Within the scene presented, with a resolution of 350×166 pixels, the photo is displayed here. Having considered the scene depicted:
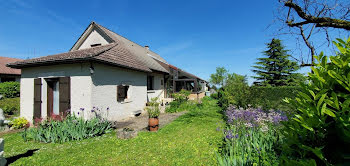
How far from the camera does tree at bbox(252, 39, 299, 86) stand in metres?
23.6

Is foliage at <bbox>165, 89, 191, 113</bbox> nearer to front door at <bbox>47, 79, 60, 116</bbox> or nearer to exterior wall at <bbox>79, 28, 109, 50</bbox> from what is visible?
front door at <bbox>47, 79, 60, 116</bbox>

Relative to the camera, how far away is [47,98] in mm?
8234

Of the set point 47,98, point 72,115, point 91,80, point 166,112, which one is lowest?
point 166,112

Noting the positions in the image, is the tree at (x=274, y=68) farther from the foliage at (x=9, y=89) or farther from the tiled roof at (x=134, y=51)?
the foliage at (x=9, y=89)

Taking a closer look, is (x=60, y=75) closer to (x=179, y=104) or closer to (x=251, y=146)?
(x=179, y=104)

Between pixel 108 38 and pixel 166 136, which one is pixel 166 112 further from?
pixel 108 38

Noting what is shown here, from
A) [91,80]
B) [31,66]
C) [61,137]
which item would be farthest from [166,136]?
[31,66]

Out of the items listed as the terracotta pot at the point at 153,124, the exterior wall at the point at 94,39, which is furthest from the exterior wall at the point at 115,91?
the exterior wall at the point at 94,39

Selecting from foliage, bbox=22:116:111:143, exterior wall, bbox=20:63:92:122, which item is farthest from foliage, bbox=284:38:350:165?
exterior wall, bbox=20:63:92:122

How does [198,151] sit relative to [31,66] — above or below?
below

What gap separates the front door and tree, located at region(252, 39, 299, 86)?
84.9ft

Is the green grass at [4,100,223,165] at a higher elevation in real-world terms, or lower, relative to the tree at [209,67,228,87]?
lower

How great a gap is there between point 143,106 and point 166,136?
596 cm

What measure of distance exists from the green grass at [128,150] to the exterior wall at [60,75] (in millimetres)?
2207
